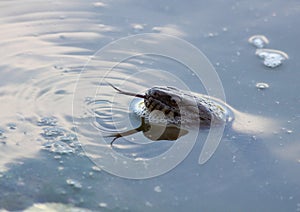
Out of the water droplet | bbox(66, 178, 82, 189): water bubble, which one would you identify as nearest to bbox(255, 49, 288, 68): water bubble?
the water droplet

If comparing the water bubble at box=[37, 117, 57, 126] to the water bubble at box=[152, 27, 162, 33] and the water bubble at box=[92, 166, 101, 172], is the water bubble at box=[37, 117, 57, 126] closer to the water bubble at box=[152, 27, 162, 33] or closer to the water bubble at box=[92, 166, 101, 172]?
the water bubble at box=[92, 166, 101, 172]

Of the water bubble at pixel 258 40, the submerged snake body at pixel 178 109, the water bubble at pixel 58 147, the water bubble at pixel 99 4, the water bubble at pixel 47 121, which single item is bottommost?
the water bubble at pixel 58 147

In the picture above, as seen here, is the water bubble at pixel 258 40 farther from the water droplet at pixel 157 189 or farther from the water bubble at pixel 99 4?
the water droplet at pixel 157 189

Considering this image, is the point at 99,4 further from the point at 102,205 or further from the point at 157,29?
the point at 102,205

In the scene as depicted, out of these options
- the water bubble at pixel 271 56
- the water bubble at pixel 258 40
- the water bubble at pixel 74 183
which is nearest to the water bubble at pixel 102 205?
the water bubble at pixel 74 183

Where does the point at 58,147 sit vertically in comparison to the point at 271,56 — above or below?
below

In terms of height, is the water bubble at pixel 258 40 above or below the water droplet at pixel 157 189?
above

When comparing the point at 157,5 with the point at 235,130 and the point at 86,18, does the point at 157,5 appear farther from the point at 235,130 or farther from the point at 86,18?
the point at 235,130

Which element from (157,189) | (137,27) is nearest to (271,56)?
(137,27)
